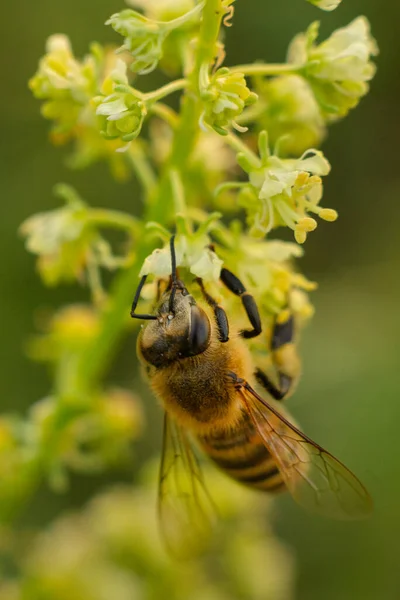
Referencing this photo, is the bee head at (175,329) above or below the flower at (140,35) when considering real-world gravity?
below

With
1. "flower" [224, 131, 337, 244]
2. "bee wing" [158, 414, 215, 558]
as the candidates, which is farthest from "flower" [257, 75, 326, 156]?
"bee wing" [158, 414, 215, 558]

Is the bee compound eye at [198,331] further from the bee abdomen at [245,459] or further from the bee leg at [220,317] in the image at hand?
the bee abdomen at [245,459]

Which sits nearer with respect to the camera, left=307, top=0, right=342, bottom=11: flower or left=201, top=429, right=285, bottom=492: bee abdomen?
left=307, top=0, right=342, bottom=11: flower

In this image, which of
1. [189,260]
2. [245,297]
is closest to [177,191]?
[189,260]

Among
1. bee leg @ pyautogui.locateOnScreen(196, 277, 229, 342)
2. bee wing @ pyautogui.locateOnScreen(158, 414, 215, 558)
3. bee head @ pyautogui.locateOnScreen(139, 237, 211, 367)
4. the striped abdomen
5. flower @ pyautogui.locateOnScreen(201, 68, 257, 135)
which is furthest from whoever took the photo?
bee wing @ pyautogui.locateOnScreen(158, 414, 215, 558)

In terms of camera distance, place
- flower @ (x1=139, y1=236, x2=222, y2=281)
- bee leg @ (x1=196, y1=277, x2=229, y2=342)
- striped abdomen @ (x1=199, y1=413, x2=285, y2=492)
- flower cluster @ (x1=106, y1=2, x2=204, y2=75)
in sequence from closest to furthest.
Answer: flower cluster @ (x1=106, y1=2, x2=204, y2=75)
flower @ (x1=139, y1=236, x2=222, y2=281)
bee leg @ (x1=196, y1=277, x2=229, y2=342)
striped abdomen @ (x1=199, y1=413, x2=285, y2=492)

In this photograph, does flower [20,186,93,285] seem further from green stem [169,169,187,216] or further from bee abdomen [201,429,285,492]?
bee abdomen [201,429,285,492]

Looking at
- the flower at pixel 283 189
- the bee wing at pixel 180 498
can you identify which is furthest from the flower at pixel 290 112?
the bee wing at pixel 180 498
